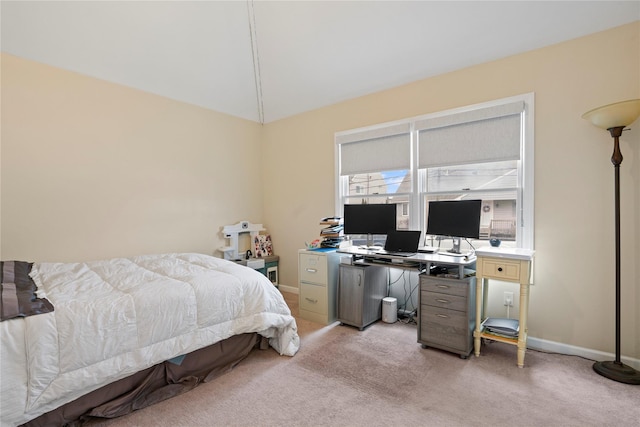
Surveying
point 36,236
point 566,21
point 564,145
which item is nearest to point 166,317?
point 36,236

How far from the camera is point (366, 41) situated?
9.48 ft

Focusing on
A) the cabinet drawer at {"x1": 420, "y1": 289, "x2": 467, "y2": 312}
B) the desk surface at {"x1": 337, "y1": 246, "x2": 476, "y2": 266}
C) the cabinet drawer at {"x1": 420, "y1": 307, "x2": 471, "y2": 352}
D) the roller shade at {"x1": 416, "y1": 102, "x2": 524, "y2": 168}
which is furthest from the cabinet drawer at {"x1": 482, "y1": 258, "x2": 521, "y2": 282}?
the roller shade at {"x1": 416, "y1": 102, "x2": 524, "y2": 168}

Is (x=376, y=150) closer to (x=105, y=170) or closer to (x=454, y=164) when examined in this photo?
(x=454, y=164)

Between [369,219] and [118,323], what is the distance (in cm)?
240

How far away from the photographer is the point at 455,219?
2.80 meters

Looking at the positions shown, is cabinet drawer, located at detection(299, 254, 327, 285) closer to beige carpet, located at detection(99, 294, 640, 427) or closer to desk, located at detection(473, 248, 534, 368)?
beige carpet, located at detection(99, 294, 640, 427)

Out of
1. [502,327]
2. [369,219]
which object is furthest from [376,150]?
[502,327]

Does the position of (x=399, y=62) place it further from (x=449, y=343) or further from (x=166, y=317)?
(x=166, y=317)

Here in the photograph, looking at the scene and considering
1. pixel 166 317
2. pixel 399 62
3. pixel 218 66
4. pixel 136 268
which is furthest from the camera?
pixel 218 66

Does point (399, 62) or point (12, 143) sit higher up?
point (399, 62)

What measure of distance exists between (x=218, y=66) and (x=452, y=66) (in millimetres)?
2487

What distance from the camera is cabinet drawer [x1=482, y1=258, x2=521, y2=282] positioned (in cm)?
230

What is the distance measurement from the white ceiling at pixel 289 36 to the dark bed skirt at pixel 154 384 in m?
1.95

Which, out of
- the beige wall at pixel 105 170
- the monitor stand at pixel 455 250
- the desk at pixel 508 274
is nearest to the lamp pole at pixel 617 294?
the desk at pixel 508 274
